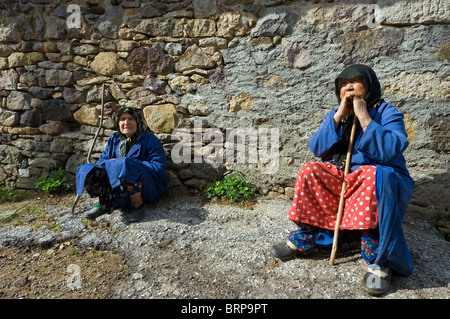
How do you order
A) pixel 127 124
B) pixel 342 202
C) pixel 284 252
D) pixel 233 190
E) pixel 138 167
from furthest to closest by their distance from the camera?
pixel 233 190 → pixel 127 124 → pixel 138 167 → pixel 284 252 → pixel 342 202

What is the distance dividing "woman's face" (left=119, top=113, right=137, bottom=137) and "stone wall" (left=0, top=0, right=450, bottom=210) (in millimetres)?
368

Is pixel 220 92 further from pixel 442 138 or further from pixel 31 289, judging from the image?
pixel 31 289

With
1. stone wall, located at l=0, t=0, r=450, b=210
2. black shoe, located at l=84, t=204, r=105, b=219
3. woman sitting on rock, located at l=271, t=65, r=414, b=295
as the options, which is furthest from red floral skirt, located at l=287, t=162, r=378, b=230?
black shoe, located at l=84, t=204, r=105, b=219

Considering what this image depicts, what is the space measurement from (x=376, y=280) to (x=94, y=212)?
2.46 m

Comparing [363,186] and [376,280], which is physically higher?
[363,186]

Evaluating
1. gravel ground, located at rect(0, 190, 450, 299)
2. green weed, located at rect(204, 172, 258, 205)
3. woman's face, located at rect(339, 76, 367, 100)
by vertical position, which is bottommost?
gravel ground, located at rect(0, 190, 450, 299)

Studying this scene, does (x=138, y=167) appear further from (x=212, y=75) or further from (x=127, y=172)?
(x=212, y=75)

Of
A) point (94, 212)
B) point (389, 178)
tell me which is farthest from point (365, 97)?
point (94, 212)

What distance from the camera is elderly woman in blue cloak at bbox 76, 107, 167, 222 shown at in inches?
102

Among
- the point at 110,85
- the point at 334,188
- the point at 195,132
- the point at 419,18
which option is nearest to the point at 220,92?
the point at 195,132

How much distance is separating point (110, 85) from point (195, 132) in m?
1.19

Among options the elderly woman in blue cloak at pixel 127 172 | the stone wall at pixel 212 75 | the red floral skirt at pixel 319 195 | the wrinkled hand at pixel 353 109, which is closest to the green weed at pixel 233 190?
the stone wall at pixel 212 75

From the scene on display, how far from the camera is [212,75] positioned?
3080 mm

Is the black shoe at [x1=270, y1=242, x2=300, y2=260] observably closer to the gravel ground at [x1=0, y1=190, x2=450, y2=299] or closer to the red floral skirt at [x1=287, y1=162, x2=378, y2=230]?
the gravel ground at [x1=0, y1=190, x2=450, y2=299]
